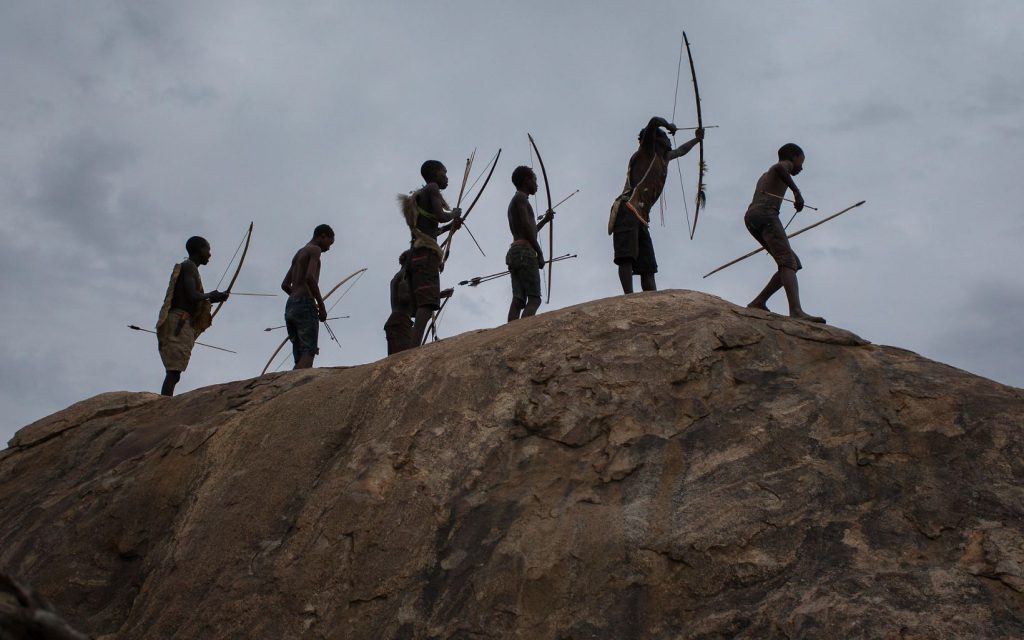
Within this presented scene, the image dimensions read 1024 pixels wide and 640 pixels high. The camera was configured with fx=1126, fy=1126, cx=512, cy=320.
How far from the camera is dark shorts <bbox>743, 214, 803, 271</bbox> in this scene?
8.87m

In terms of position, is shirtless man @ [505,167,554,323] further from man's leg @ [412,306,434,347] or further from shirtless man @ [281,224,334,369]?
shirtless man @ [281,224,334,369]

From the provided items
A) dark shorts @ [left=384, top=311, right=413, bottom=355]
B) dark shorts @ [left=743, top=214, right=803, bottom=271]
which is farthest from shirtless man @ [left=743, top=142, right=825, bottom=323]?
dark shorts @ [left=384, top=311, right=413, bottom=355]

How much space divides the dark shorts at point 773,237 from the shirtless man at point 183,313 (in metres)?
5.06

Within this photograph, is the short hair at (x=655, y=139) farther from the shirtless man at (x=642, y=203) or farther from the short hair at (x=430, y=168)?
the short hair at (x=430, y=168)

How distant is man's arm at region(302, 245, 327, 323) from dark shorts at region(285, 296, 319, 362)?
59mm

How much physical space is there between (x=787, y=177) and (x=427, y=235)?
3177 millimetres

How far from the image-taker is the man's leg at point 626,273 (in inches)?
372

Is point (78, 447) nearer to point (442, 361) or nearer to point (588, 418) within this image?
point (442, 361)

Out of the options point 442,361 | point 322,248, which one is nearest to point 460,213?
point 322,248

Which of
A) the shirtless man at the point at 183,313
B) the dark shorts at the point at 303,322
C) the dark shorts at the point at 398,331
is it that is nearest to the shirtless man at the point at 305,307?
the dark shorts at the point at 303,322

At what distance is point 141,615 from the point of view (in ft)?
22.8

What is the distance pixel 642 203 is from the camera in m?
9.80

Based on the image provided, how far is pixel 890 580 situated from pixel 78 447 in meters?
6.52

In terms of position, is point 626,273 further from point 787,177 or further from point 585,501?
point 585,501
